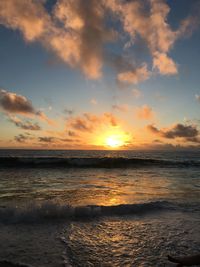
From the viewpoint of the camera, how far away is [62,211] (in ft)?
27.6

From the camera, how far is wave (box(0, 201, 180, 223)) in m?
7.87

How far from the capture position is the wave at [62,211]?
7867 mm

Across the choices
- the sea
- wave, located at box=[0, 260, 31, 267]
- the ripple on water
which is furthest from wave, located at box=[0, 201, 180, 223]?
wave, located at box=[0, 260, 31, 267]

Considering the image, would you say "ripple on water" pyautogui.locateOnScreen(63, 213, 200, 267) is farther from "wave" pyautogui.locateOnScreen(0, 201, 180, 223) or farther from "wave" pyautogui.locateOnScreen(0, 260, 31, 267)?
"wave" pyautogui.locateOnScreen(0, 260, 31, 267)

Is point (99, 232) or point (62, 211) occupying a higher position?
point (62, 211)

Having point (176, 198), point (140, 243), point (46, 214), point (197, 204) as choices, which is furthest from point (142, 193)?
point (140, 243)

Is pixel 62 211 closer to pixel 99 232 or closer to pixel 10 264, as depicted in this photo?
pixel 99 232

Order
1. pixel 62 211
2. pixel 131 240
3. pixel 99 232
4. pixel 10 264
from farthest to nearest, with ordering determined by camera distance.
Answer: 1. pixel 62 211
2. pixel 99 232
3. pixel 131 240
4. pixel 10 264

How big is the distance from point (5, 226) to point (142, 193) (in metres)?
7.04

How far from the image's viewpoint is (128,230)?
22.7 feet

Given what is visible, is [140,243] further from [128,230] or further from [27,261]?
[27,261]

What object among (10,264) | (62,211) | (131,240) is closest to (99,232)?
(131,240)

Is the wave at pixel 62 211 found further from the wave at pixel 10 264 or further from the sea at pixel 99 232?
the wave at pixel 10 264

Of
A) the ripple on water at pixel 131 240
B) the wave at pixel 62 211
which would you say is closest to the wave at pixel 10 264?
the ripple on water at pixel 131 240
